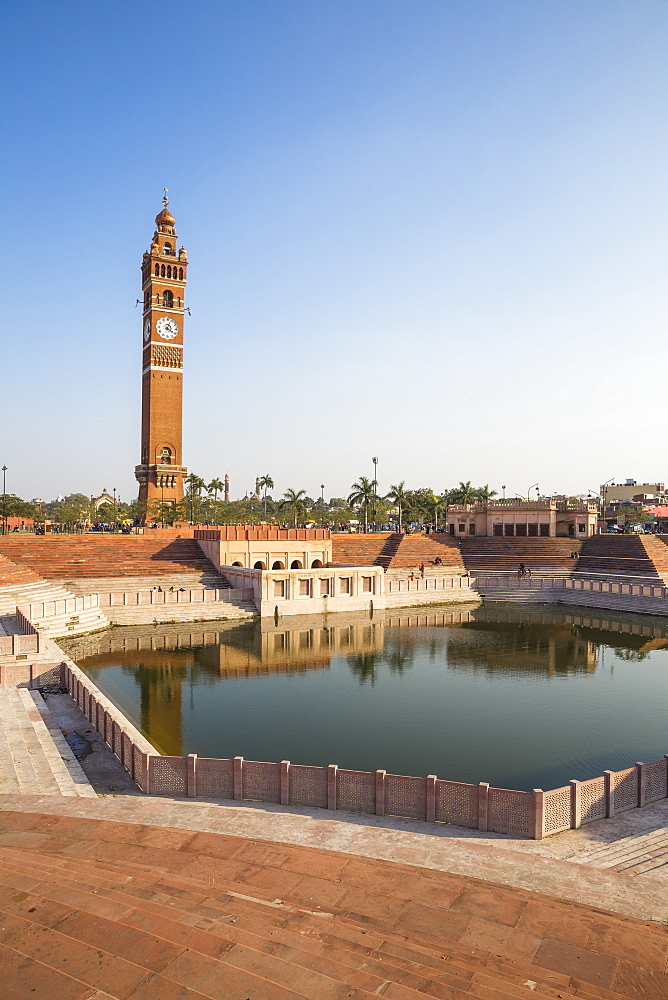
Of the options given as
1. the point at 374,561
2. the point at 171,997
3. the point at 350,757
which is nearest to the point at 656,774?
the point at 350,757

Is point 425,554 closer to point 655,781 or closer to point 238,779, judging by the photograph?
point 655,781

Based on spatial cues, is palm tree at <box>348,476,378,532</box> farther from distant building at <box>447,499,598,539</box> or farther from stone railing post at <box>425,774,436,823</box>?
stone railing post at <box>425,774,436,823</box>

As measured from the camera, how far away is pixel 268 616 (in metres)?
47.2

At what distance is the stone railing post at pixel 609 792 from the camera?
15.2 m

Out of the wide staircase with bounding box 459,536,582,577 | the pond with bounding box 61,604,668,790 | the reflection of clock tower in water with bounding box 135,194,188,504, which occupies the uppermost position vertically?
the reflection of clock tower in water with bounding box 135,194,188,504

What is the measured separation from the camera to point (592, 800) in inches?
595

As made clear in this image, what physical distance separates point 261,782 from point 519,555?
53.4m

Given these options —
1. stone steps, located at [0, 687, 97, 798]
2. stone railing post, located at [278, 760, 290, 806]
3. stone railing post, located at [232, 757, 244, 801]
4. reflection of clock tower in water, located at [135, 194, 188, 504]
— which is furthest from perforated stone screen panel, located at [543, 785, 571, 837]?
reflection of clock tower in water, located at [135, 194, 188, 504]

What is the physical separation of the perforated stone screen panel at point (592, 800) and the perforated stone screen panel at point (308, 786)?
5886mm

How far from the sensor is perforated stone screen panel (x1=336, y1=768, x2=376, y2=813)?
15414mm

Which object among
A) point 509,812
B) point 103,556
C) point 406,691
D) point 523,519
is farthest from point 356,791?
point 523,519

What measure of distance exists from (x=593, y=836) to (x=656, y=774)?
2710 mm

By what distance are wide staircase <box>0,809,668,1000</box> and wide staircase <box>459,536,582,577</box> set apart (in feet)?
175

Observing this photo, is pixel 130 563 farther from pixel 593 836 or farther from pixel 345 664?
pixel 593 836
